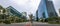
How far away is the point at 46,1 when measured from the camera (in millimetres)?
19625

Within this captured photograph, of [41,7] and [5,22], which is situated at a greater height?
[41,7]

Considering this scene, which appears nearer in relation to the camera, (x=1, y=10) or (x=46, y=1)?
(x=1, y=10)

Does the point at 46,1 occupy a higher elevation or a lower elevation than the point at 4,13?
higher

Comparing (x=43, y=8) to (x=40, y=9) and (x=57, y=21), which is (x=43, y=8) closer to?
(x=40, y=9)

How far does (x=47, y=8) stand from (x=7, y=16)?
9926mm

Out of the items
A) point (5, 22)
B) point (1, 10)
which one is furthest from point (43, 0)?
point (5, 22)

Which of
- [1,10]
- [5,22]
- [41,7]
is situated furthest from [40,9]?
[5,22]

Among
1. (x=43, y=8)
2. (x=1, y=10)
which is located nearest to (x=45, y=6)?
(x=43, y=8)

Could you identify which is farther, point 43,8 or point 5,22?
point 43,8

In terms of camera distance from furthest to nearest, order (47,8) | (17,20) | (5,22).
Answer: (47,8)
(17,20)
(5,22)

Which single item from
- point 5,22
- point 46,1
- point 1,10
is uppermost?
point 46,1

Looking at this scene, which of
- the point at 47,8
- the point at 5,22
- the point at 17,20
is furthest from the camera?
the point at 47,8

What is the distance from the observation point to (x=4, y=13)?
33.6 ft

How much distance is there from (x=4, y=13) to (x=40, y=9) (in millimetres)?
9963
